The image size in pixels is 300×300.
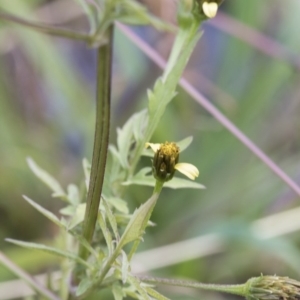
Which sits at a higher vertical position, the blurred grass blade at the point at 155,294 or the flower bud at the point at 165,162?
the flower bud at the point at 165,162

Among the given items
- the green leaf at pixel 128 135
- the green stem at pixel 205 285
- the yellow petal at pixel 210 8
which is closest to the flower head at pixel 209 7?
the yellow petal at pixel 210 8

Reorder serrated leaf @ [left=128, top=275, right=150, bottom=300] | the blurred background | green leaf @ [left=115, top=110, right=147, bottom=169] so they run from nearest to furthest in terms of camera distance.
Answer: serrated leaf @ [left=128, top=275, right=150, bottom=300], green leaf @ [left=115, top=110, right=147, bottom=169], the blurred background

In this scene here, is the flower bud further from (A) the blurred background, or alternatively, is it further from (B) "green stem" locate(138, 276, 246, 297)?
(A) the blurred background

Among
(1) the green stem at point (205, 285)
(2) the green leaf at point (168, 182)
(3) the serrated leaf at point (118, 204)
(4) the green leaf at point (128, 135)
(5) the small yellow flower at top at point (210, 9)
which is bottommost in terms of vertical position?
(1) the green stem at point (205, 285)

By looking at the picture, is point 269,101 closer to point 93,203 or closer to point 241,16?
point 241,16

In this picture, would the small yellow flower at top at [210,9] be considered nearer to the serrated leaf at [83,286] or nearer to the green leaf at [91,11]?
the green leaf at [91,11]

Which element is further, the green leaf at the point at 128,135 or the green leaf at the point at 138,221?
the green leaf at the point at 128,135

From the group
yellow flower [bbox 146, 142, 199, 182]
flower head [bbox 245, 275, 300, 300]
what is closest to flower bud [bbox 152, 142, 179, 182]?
yellow flower [bbox 146, 142, 199, 182]
